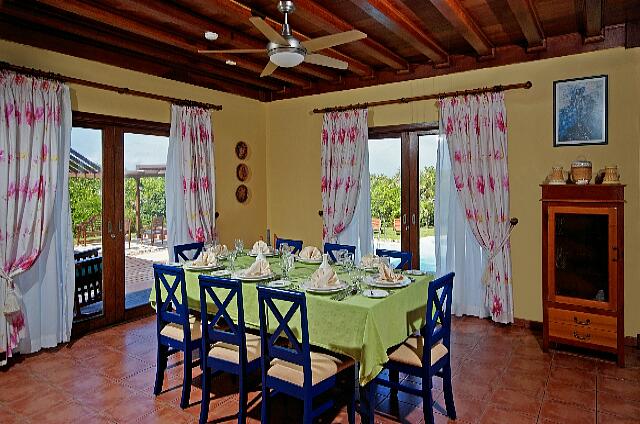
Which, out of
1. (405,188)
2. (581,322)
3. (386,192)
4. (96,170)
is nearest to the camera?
(581,322)

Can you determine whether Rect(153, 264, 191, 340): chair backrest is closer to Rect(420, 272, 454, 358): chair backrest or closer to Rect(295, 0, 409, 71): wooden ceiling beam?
Rect(420, 272, 454, 358): chair backrest

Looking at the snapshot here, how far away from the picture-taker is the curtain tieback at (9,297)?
367cm

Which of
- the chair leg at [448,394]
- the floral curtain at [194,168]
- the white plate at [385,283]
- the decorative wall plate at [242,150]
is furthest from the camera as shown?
the decorative wall plate at [242,150]

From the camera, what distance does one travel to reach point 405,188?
5.29 meters

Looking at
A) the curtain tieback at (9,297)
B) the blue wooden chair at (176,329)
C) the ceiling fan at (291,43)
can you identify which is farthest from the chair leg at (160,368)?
the ceiling fan at (291,43)

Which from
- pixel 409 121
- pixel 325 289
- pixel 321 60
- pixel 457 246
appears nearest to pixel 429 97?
pixel 409 121

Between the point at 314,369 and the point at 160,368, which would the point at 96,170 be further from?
the point at 314,369

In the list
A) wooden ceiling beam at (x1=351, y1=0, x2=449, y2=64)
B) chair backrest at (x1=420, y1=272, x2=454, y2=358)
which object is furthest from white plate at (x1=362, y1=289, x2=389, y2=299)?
wooden ceiling beam at (x1=351, y1=0, x2=449, y2=64)

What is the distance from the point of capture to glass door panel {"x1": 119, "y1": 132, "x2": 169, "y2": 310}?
15.9 ft

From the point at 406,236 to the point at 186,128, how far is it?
Answer: 9.31 ft

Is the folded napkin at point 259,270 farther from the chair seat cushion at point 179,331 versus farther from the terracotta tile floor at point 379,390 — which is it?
the terracotta tile floor at point 379,390

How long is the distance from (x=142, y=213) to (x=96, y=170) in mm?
681

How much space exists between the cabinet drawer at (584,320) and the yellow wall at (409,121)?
→ 1.86 feet

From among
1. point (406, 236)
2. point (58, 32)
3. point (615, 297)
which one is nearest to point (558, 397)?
point (615, 297)
